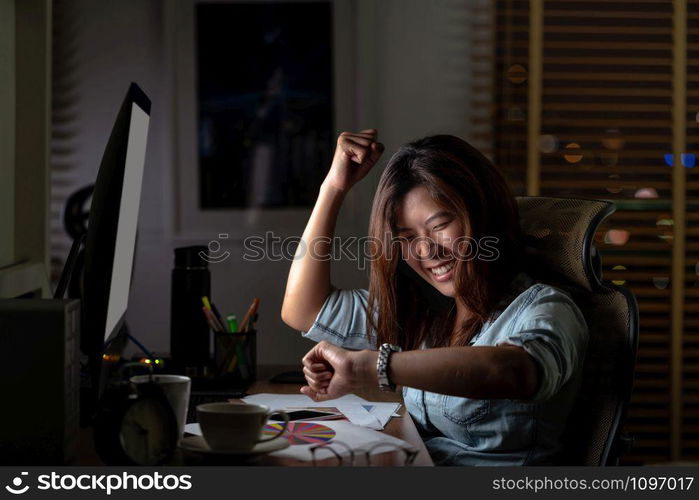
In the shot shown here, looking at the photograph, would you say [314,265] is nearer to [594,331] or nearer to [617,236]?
[594,331]

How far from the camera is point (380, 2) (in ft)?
9.73

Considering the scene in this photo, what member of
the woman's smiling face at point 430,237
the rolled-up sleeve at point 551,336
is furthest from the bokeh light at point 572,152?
the rolled-up sleeve at point 551,336

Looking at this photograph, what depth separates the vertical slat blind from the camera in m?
3.03

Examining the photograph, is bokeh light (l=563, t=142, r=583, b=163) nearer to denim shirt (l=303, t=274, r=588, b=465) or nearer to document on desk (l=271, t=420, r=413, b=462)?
denim shirt (l=303, t=274, r=588, b=465)

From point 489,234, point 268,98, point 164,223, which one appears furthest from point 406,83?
point 489,234

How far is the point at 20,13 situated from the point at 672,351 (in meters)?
2.59

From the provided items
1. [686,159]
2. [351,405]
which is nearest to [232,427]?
[351,405]

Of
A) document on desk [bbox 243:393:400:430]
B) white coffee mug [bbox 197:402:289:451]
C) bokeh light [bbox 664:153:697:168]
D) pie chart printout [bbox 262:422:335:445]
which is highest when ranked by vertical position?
bokeh light [bbox 664:153:697:168]

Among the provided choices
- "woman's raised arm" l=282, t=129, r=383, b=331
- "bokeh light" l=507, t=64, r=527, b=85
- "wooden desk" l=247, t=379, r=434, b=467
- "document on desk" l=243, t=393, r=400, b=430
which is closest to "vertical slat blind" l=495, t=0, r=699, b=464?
"bokeh light" l=507, t=64, r=527, b=85

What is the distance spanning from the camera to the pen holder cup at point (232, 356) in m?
1.68

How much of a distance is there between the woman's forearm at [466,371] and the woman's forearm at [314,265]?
55 cm

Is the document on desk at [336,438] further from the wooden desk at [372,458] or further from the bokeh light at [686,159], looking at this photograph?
the bokeh light at [686,159]

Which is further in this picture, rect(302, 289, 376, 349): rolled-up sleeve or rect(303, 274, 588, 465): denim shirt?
rect(302, 289, 376, 349): rolled-up sleeve

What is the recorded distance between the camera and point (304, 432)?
116 cm
